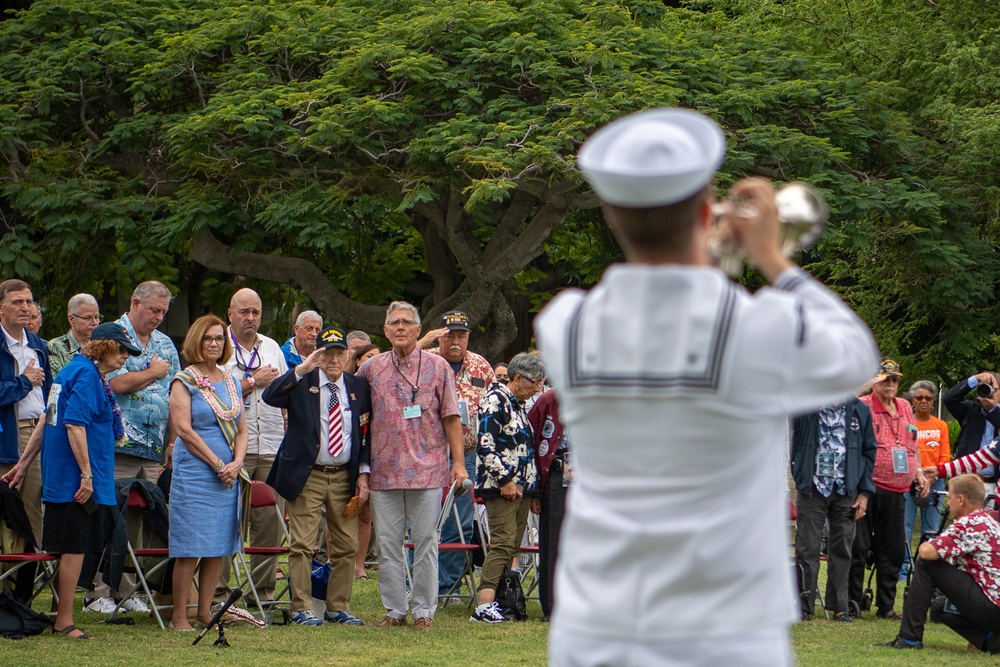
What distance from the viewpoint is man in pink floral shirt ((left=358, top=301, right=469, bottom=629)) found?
10.1 m

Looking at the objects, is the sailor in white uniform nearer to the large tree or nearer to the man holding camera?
the man holding camera

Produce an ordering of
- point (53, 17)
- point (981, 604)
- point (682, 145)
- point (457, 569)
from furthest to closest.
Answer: point (53, 17) → point (457, 569) → point (981, 604) → point (682, 145)

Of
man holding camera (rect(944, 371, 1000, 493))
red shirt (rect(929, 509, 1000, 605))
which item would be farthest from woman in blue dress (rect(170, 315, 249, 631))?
man holding camera (rect(944, 371, 1000, 493))

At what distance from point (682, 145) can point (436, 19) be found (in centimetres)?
1662

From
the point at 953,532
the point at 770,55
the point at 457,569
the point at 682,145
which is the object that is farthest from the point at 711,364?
the point at 770,55

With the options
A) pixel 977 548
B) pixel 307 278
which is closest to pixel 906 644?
pixel 977 548

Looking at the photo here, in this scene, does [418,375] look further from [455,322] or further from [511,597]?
[511,597]

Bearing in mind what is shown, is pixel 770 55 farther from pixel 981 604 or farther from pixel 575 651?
pixel 575 651

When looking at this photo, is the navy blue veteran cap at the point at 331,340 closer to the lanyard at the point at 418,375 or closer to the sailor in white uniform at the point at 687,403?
the lanyard at the point at 418,375

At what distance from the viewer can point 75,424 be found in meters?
8.84

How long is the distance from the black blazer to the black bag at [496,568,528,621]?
5.42ft

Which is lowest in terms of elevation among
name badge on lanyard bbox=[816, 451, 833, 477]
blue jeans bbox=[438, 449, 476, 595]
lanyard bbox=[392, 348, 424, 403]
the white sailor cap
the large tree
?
blue jeans bbox=[438, 449, 476, 595]

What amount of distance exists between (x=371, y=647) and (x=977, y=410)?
7.57 m

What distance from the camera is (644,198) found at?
265cm
